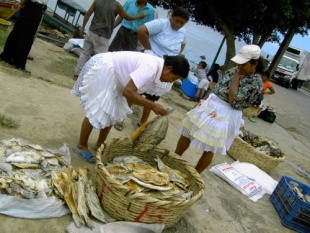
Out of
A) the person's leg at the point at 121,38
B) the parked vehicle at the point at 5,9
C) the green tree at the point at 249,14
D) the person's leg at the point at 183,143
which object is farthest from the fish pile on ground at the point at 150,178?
the green tree at the point at 249,14

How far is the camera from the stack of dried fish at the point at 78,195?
2621mm

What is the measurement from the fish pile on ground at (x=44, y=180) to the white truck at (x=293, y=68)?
966 inches

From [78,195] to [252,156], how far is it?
327cm

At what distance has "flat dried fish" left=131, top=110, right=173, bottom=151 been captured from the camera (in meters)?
3.27

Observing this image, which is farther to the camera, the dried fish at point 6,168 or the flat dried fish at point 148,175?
the flat dried fish at point 148,175

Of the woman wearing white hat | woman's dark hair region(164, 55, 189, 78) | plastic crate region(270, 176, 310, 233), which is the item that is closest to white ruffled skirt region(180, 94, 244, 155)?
the woman wearing white hat

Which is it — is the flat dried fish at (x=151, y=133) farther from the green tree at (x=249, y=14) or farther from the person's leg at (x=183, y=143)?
the green tree at (x=249, y=14)

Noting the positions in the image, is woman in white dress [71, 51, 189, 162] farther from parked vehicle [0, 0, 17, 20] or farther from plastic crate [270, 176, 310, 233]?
parked vehicle [0, 0, 17, 20]

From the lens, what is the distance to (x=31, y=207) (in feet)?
8.16

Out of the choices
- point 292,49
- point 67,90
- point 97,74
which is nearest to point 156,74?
Answer: point 97,74

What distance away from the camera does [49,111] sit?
14.2 ft

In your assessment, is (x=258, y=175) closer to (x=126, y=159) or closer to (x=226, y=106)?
(x=226, y=106)

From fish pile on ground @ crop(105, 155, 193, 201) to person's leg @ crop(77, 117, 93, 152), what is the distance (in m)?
0.41

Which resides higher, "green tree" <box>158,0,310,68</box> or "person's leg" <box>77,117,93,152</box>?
"green tree" <box>158,0,310,68</box>
